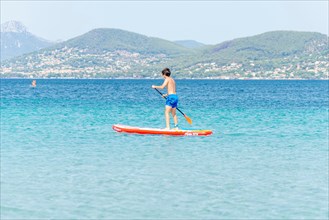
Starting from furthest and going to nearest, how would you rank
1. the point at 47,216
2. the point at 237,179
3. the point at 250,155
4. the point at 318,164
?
the point at 250,155
the point at 318,164
the point at 237,179
the point at 47,216

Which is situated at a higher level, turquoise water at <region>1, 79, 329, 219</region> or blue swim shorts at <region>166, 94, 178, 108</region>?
blue swim shorts at <region>166, 94, 178, 108</region>

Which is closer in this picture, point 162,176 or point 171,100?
point 162,176

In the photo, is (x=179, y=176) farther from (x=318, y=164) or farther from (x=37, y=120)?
(x=37, y=120)

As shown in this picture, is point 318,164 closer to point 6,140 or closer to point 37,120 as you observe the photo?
point 6,140

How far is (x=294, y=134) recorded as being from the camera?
35000mm

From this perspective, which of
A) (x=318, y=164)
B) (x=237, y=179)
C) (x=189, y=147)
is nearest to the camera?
(x=237, y=179)

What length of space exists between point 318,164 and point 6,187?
1072 cm

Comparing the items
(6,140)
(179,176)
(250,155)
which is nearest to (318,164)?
(250,155)

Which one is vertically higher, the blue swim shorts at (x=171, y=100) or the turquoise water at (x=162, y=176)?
the blue swim shorts at (x=171, y=100)

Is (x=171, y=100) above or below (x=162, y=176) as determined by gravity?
above

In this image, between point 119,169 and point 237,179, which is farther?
point 119,169

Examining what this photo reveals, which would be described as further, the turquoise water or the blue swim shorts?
the blue swim shorts

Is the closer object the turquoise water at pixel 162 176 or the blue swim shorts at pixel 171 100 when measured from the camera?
the turquoise water at pixel 162 176

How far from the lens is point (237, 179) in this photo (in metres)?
19.9
